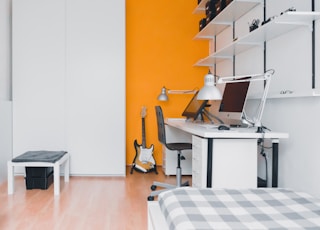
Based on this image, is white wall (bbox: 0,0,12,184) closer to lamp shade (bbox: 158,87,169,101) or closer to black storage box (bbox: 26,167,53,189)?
black storage box (bbox: 26,167,53,189)

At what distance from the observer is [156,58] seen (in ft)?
17.0

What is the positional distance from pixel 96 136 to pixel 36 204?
143cm

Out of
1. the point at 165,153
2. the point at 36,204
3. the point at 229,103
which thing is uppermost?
the point at 229,103

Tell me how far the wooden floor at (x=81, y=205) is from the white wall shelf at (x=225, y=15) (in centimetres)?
198

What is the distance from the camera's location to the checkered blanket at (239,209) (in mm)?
1233

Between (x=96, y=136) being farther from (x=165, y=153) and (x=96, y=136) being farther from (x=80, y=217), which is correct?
(x=80, y=217)

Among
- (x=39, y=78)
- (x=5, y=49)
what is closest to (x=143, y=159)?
(x=39, y=78)

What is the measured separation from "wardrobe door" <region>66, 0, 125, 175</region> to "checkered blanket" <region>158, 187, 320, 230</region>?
9.56 feet

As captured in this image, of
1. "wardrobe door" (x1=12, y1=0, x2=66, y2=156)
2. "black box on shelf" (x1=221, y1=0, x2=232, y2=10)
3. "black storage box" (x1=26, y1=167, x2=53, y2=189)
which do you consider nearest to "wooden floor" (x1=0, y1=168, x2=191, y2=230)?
"black storage box" (x1=26, y1=167, x2=53, y2=189)

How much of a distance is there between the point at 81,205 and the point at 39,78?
202 centimetres

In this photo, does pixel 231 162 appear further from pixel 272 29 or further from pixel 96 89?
pixel 96 89

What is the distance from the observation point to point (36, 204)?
10.6 feet

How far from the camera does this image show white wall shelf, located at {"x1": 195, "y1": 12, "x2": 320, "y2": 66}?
231 cm

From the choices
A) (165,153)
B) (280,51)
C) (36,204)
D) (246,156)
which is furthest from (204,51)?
(36,204)
